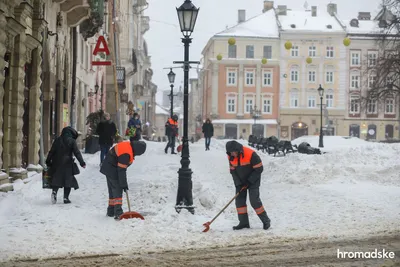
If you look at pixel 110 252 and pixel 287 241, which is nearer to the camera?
pixel 110 252

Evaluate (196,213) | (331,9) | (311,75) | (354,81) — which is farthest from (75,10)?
(331,9)

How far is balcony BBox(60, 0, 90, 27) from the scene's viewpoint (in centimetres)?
2100

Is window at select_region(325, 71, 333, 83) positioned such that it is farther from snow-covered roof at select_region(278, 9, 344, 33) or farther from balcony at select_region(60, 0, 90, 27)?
balcony at select_region(60, 0, 90, 27)

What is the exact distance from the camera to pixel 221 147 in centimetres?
3550

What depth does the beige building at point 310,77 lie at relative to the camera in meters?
70.4

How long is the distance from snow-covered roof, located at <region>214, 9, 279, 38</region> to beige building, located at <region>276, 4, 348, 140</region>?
1439mm

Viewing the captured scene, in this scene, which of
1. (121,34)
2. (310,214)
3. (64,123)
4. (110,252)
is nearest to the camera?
(110,252)

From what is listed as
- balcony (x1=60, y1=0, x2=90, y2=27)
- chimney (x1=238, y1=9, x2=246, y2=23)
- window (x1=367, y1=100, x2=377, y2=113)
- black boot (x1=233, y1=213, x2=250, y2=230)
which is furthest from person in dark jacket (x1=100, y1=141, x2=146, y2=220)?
chimney (x1=238, y1=9, x2=246, y2=23)

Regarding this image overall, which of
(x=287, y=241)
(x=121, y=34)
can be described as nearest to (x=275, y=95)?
(x=121, y=34)

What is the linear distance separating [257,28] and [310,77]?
8.24 meters

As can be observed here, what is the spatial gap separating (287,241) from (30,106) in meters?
9.82

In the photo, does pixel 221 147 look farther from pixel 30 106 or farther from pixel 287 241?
pixel 287 241

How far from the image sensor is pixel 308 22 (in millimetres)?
71875

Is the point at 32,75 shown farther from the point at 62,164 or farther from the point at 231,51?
the point at 231,51
